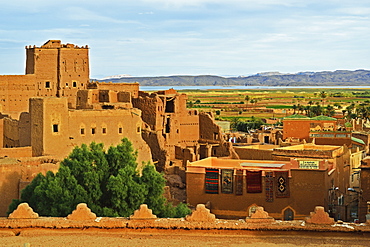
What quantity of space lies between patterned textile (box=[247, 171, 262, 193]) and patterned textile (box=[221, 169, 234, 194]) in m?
0.90

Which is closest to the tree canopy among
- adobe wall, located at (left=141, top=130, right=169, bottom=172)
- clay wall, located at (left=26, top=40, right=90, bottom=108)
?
adobe wall, located at (left=141, top=130, right=169, bottom=172)

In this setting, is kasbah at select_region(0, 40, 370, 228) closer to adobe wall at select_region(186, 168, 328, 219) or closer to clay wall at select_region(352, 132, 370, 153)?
adobe wall at select_region(186, 168, 328, 219)

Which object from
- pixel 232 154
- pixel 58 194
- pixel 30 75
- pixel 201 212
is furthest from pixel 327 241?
pixel 30 75

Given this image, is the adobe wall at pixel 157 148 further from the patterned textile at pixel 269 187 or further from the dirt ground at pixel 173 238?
the dirt ground at pixel 173 238

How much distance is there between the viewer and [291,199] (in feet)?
107

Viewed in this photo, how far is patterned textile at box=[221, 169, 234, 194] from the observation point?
33.4 metres

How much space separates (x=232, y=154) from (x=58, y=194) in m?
20.5

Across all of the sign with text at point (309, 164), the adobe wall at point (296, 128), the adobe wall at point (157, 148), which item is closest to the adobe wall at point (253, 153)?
the adobe wall at point (157, 148)

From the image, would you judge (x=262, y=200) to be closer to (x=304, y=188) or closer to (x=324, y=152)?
(x=304, y=188)

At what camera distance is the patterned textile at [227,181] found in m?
33.4

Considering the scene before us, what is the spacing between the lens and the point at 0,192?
98.3 ft

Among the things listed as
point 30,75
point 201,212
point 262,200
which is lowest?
point 262,200

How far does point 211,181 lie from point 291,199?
4323mm

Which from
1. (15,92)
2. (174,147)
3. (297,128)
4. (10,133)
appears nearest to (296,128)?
(297,128)
